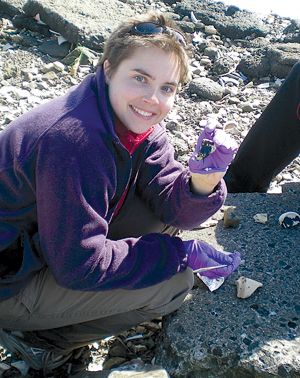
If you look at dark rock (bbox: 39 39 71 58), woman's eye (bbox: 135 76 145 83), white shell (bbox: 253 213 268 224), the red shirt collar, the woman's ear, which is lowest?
dark rock (bbox: 39 39 71 58)

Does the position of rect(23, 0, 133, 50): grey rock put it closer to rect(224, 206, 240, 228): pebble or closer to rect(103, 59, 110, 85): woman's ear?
rect(224, 206, 240, 228): pebble

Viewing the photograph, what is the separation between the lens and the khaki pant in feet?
5.83

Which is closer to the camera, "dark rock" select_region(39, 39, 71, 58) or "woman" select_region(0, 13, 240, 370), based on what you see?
"woman" select_region(0, 13, 240, 370)

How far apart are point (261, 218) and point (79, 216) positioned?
169cm

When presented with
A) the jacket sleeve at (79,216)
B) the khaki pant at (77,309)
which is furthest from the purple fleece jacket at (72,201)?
the khaki pant at (77,309)

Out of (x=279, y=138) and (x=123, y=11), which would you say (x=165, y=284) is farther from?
(x=123, y=11)

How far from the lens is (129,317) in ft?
6.41

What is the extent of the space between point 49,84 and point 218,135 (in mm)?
3485

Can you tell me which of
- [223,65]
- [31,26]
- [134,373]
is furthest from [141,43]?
[31,26]

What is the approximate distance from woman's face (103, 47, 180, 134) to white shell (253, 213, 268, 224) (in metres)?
1.38

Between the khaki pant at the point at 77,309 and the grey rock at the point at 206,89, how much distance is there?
3291 millimetres

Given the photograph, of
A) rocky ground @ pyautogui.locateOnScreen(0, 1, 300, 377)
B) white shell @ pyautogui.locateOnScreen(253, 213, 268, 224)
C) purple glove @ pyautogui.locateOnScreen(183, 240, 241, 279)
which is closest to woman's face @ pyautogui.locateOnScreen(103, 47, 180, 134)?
purple glove @ pyautogui.locateOnScreen(183, 240, 241, 279)

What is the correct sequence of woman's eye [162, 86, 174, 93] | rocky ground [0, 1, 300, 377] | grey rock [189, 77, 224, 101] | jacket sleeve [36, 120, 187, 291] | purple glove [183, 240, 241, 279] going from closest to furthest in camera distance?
jacket sleeve [36, 120, 187, 291] → woman's eye [162, 86, 174, 93] → purple glove [183, 240, 241, 279] → rocky ground [0, 1, 300, 377] → grey rock [189, 77, 224, 101]

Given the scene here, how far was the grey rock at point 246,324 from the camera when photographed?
1859mm
